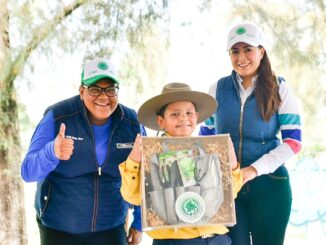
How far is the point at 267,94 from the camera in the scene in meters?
2.17

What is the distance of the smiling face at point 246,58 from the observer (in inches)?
87.6

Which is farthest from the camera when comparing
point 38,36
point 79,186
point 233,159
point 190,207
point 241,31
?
point 38,36

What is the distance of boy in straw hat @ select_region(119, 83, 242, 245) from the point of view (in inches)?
72.2

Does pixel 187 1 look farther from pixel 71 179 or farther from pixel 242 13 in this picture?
pixel 71 179

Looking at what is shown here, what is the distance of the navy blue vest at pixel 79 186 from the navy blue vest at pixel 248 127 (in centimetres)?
52

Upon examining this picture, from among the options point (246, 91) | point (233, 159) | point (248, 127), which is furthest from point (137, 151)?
point (246, 91)

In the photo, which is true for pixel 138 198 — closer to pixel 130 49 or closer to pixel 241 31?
pixel 241 31

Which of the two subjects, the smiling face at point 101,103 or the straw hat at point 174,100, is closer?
the straw hat at point 174,100

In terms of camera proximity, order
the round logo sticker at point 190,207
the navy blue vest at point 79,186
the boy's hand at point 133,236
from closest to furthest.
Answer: the round logo sticker at point 190,207 → the navy blue vest at point 79,186 → the boy's hand at point 133,236

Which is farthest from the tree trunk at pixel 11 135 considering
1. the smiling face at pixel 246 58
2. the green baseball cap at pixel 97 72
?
the smiling face at pixel 246 58

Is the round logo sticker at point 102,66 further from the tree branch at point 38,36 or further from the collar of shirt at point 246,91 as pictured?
the tree branch at point 38,36

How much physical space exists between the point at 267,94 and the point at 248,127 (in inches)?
7.0

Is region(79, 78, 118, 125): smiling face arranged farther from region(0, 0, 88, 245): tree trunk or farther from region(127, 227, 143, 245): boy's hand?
region(0, 0, 88, 245): tree trunk

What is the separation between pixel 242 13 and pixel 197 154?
2284 mm
